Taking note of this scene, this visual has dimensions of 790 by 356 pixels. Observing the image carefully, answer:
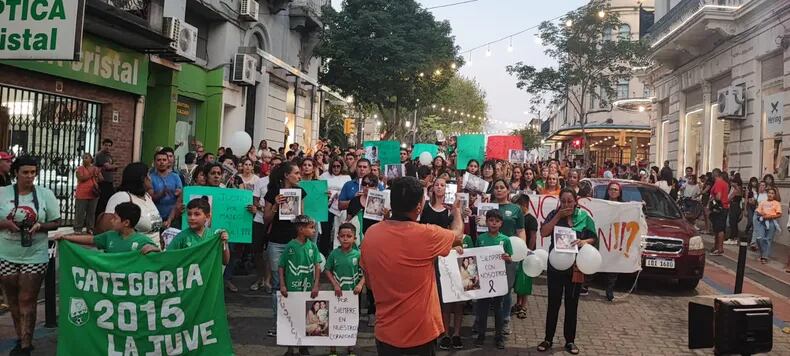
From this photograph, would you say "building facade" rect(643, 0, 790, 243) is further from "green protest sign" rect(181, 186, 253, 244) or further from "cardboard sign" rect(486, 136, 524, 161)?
"green protest sign" rect(181, 186, 253, 244)

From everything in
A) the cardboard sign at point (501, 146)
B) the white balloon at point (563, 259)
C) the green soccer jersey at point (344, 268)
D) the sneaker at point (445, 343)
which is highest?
the cardboard sign at point (501, 146)

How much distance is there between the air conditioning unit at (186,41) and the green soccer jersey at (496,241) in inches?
434

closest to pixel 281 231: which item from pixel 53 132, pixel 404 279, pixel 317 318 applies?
pixel 317 318

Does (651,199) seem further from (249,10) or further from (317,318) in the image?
(249,10)

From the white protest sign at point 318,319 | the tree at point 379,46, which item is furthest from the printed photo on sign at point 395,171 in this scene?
the tree at point 379,46

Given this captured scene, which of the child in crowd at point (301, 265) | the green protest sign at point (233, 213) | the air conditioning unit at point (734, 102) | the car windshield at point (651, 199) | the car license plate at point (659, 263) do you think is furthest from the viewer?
the air conditioning unit at point (734, 102)

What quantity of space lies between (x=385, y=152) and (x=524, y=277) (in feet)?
20.1

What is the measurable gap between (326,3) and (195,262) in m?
25.0

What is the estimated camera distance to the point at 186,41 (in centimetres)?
1531

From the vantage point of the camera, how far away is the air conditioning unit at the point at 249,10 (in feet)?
62.0

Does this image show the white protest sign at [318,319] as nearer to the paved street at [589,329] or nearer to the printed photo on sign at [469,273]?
the paved street at [589,329]

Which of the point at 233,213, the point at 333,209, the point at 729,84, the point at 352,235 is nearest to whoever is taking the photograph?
the point at 352,235

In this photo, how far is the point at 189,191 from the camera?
660 centimetres

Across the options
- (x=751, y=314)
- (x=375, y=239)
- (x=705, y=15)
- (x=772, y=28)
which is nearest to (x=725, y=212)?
(x=772, y=28)
